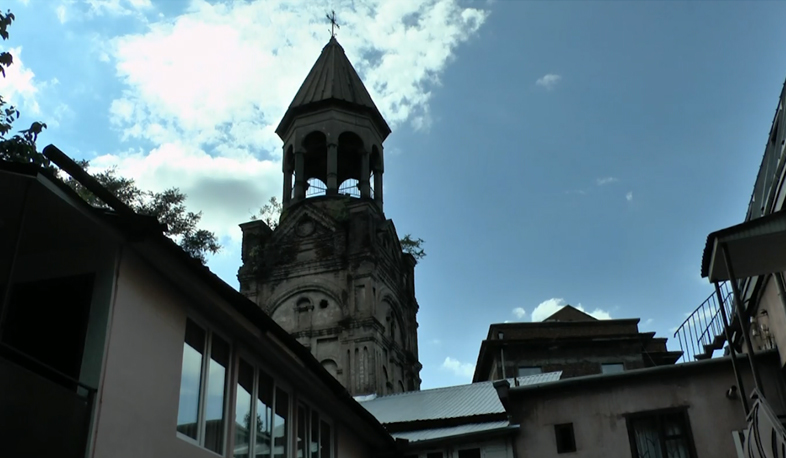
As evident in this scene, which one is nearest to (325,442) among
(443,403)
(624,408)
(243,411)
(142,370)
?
(243,411)

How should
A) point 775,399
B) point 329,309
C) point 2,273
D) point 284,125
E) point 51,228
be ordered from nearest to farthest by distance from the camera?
point 51,228 < point 2,273 < point 775,399 < point 329,309 < point 284,125

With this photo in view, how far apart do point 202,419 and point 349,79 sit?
37.4 meters

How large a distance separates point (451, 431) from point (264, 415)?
837 cm

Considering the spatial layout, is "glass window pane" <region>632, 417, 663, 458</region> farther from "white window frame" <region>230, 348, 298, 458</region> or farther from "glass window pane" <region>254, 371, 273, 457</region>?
"glass window pane" <region>254, 371, 273, 457</region>

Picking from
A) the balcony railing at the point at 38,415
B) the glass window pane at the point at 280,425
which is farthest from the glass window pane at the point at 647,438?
the balcony railing at the point at 38,415

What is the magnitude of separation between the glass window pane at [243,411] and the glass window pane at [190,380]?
44.6 inches

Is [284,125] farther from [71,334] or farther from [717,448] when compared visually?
[71,334]

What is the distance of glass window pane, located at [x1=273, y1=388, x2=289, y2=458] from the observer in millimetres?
14281

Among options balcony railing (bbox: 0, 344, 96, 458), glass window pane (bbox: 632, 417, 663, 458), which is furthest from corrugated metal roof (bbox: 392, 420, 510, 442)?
balcony railing (bbox: 0, 344, 96, 458)

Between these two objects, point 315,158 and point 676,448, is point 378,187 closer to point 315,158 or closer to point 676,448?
point 315,158

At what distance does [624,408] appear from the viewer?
2008 centimetres

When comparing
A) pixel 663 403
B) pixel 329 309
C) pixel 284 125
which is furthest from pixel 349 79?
pixel 663 403

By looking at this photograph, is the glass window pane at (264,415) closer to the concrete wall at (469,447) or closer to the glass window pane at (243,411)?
the glass window pane at (243,411)

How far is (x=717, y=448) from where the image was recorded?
19.1 meters
